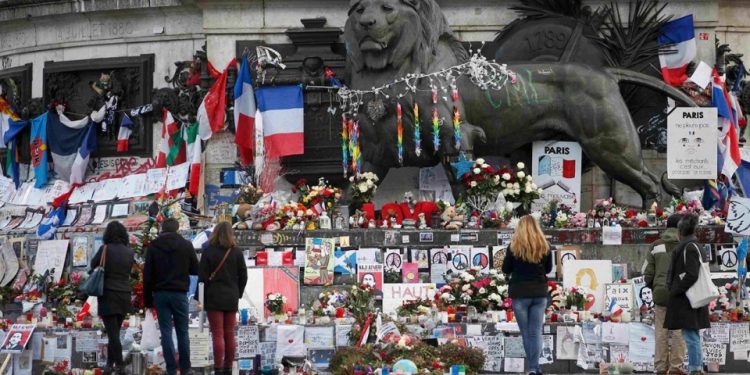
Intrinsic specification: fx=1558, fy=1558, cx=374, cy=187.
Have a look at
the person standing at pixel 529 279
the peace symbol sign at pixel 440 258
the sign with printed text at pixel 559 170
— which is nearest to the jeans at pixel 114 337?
the person standing at pixel 529 279

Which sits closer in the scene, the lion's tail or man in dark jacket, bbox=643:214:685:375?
man in dark jacket, bbox=643:214:685:375

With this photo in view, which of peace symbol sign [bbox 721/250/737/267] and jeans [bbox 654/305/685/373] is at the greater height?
peace symbol sign [bbox 721/250/737/267]

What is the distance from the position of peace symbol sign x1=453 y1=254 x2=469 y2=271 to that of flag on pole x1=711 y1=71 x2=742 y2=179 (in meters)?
5.30

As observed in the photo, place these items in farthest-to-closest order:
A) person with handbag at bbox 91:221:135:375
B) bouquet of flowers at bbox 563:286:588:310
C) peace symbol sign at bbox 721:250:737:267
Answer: peace symbol sign at bbox 721:250:737:267, bouquet of flowers at bbox 563:286:588:310, person with handbag at bbox 91:221:135:375

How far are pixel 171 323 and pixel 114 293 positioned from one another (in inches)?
28.6

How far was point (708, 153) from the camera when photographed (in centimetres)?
2306

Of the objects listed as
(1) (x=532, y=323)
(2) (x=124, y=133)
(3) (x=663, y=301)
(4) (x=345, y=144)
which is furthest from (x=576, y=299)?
(2) (x=124, y=133)

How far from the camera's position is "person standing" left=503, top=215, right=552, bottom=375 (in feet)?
53.2

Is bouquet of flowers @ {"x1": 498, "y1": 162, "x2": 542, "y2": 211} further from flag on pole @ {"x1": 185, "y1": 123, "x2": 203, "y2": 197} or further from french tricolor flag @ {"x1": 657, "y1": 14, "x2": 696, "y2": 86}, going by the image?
flag on pole @ {"x1": 185, "y1": 123, "x2": 203, "y2": 197}

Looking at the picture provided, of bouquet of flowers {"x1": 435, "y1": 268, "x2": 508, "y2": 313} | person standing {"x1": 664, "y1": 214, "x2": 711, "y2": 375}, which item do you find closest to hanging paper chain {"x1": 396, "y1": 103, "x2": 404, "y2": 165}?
bouquet of flowers {"x1": 435, "y1": 268, "x2": 508, "y2": 313}

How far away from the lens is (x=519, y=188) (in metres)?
22.0

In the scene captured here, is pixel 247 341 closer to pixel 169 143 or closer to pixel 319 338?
pixel 319 338

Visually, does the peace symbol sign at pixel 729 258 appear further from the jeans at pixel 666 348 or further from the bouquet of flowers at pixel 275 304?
the bouquet of flowers at pixel 275 304

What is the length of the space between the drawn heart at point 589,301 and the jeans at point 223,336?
16.3 feet
